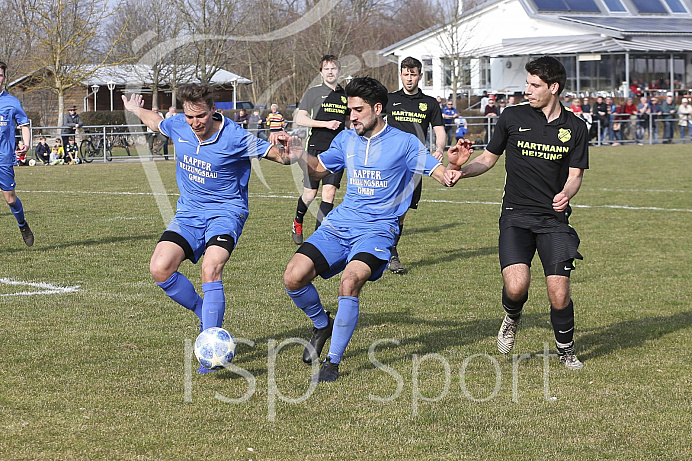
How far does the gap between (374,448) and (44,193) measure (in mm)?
15807

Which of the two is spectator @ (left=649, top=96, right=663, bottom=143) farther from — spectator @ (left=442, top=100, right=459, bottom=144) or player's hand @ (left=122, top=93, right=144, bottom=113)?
player's hand @ (left=122, top=93, right=144, bottom=113)

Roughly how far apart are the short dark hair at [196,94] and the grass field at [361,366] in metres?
1.70

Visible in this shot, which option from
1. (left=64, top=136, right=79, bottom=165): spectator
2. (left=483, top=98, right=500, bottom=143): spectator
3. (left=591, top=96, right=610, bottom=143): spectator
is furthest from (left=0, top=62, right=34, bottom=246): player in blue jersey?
(left=591, top=96, right=610, bottom=143): spectator

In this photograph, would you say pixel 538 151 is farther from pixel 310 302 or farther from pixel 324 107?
pixel 324 107

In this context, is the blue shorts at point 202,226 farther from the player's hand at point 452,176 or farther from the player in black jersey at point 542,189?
the player in black jersey at point 542,189

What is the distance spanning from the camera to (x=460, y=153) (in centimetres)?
557

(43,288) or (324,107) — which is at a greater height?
(324,107)

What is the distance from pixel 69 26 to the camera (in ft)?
126

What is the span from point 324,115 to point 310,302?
554cm

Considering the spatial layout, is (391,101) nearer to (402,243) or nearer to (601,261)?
(402,243)

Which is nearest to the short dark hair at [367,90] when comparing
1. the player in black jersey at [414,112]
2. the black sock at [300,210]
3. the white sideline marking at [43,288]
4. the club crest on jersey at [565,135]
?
the club crest on jersey at [565,135]

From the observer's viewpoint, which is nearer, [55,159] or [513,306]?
[513,306]

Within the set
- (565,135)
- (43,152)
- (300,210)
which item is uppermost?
(43,152)

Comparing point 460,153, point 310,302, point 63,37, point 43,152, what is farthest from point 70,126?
point 460,153
